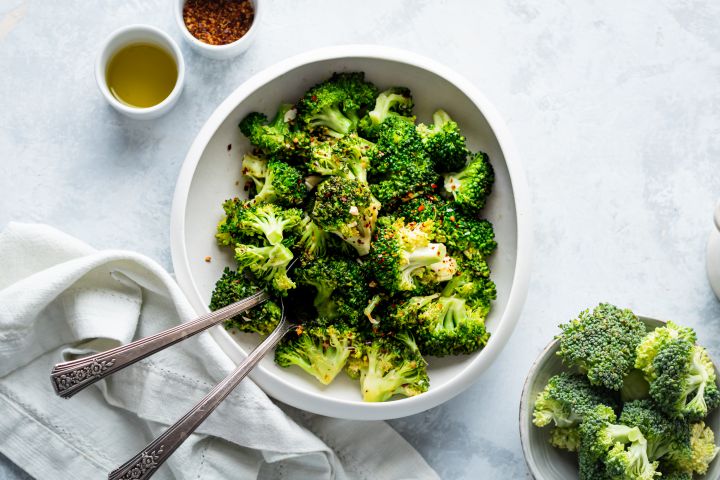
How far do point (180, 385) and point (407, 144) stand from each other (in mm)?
1228

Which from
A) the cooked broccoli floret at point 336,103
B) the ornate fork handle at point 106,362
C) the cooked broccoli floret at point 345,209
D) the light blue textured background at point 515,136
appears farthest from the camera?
the light blue textured background at point 515,136

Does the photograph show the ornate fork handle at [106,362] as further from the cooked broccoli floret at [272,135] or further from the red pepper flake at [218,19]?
the red pepper flake at [218,19]

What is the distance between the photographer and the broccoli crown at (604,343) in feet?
8.63

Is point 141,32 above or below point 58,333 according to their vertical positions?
above

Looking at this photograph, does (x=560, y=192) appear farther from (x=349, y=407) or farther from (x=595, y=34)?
(x=349, y=407)

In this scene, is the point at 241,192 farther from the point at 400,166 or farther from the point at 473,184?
the point at 473,184

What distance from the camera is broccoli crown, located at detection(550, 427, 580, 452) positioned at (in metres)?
2.75

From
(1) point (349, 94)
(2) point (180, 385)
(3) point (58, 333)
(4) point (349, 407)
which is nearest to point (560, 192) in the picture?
(1) point (349, 94)

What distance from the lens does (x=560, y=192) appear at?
3020 millimetres

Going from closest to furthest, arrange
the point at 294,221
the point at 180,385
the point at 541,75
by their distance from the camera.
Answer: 1. the point at 294,221
2. the point at 180,385
3. the point at 541,75

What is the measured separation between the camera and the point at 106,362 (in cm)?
242

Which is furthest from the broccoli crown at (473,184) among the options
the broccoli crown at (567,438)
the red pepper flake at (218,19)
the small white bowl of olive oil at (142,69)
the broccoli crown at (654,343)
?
the small white bowl of olive oil at (142,69)

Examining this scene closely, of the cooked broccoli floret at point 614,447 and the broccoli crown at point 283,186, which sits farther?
the broccoli crown at point 283,186

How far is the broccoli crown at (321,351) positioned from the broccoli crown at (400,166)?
1.63 feet
